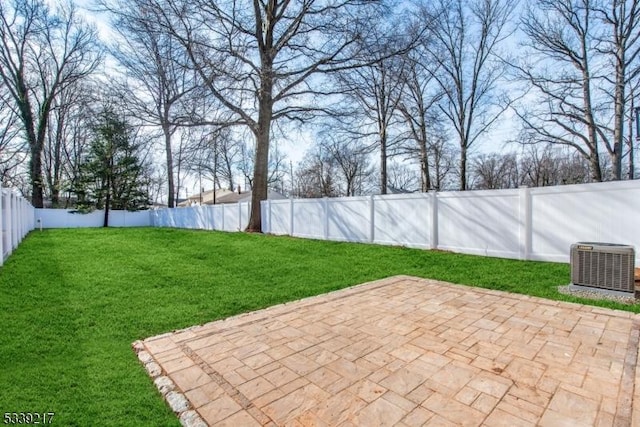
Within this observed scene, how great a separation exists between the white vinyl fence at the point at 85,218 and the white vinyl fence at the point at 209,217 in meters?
1.36

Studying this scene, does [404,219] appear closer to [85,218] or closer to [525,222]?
[525,222]

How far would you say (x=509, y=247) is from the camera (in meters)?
6.75

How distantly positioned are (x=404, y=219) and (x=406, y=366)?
6.18m

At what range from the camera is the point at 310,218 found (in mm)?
11188

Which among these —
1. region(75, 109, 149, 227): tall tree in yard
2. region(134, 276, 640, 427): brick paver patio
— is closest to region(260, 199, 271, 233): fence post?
region(134, 276, 640, 427): brick paver patio

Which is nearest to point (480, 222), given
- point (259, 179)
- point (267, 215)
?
point (267, 215)

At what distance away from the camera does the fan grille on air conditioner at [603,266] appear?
4242 mm

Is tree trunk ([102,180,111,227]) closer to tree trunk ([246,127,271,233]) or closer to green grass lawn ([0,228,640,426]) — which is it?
Result: green grass lawn ([0,228,640,426])

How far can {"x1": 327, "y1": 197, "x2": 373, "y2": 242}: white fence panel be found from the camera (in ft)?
31.1

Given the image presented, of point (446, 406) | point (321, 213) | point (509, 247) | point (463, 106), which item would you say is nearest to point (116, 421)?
point (446, 406)

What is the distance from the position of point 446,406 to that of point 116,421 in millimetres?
2044

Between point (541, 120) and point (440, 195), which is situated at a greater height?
point (541, 120)

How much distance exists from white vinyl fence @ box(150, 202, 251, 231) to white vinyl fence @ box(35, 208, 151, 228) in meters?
1.36

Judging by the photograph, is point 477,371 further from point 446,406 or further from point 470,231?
point 470,231
